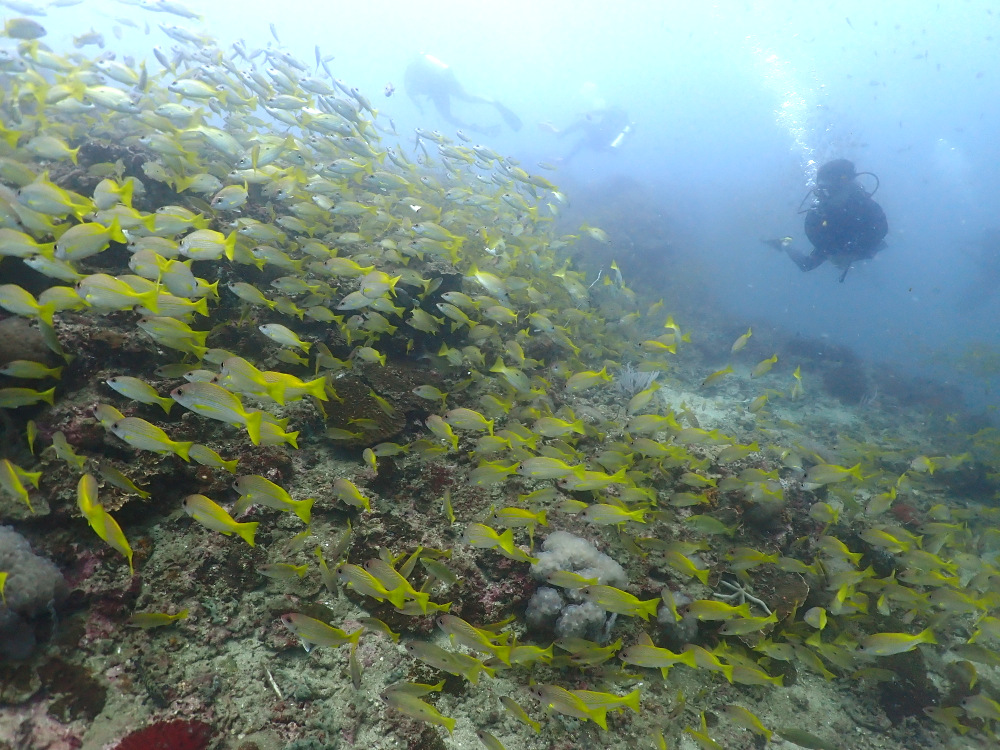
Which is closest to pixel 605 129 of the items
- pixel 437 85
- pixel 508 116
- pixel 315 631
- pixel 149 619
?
pixel 508 116

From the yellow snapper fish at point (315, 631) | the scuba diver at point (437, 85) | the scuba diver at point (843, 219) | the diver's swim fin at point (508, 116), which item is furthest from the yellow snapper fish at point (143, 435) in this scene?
the diver's swim fin at point (508, 116)

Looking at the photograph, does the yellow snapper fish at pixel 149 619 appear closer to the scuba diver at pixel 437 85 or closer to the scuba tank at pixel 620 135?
the scuba diver at pixel 437 85

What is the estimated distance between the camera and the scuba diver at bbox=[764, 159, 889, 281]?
14.9m

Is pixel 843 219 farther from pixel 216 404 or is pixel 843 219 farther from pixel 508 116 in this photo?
pixel 508 116

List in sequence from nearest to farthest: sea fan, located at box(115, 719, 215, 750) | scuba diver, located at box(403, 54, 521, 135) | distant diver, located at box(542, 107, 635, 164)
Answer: sea fan, located at box(115, 719, 215, 750) → scuba diver, located at box(403, 54, 521, 135) → distant diver, located at box(542, 107, 635, 164)

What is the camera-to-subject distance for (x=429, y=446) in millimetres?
4641

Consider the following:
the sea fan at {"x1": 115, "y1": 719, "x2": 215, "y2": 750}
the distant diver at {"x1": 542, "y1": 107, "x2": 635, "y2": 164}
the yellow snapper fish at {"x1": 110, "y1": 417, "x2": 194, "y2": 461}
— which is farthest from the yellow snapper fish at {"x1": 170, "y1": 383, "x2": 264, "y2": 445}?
the distant diver at {"x1": 542, "y1": 107, "x2": 635, "y2": 164}

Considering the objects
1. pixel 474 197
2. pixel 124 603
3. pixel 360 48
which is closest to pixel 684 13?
pixel 360 48

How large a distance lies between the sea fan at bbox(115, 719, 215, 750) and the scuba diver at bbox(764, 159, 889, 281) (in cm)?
1775

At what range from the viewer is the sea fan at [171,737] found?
8.29 feet

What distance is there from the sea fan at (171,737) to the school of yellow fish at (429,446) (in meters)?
0.62

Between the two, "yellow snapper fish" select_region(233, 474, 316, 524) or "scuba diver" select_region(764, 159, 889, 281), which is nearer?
"yellow snapper fish" select_region(233, 474, 316, 524)

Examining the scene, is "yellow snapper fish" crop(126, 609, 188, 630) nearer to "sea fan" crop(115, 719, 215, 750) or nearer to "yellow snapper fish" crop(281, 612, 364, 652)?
"sea fan" crop(115, 719, 215, 750)

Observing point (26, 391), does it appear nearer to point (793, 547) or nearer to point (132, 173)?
point (132, 173)
